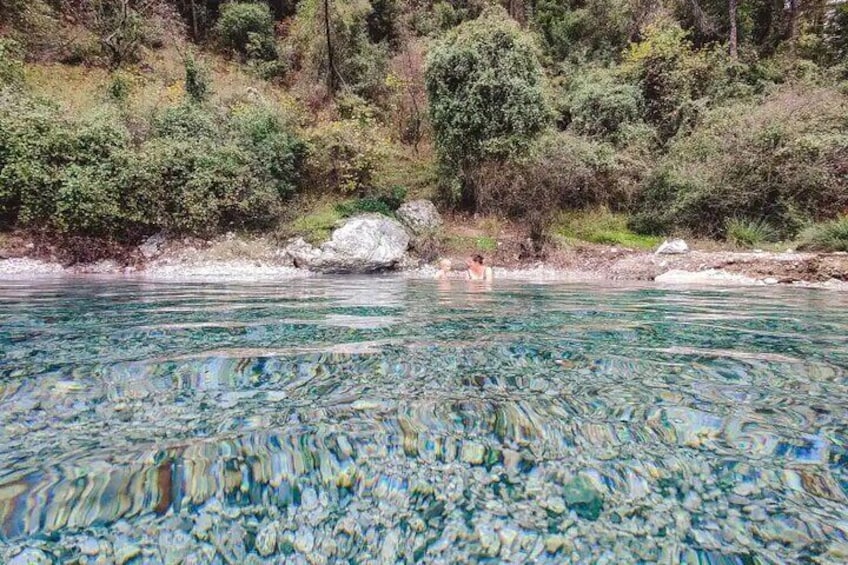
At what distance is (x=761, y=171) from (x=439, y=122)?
32.7ft

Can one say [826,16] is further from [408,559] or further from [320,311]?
[408,559]

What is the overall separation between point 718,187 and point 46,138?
63.8 ft

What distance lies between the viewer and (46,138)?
1251 centimetres

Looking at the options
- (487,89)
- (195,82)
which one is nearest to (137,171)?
(195,82)

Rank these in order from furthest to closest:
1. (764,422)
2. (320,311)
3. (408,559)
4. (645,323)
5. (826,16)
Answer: (826,16) < (320,311) < (645,323) < (764,422) < (408,559)

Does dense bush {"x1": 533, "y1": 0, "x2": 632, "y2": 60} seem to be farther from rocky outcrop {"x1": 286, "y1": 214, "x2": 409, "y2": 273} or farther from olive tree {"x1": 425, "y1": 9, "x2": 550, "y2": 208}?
rocky outcrop {"x1": 286, "y1": 214, "x2": 409, "y2": 273}

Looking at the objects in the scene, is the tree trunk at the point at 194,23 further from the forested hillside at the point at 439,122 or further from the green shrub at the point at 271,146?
the green shrub at the point at 271,146

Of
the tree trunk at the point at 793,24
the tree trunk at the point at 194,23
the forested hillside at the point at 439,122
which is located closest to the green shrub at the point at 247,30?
the forested hillside at the point at 439,122

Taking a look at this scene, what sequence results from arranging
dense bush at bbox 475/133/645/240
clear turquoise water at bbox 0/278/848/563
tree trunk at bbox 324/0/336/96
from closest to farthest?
clear turquoise water at bbox 0/278/848/563
dense bush at bbox 475/133/645/240
tree trunk at bbox 324/0/336/96


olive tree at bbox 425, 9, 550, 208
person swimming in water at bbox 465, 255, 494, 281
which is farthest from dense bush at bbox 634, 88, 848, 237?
person swimming in water at bbox 465, 255, 494, 281

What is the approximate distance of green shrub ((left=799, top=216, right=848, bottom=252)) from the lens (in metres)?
10.9

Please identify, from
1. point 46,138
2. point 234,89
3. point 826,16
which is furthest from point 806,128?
point 46,138

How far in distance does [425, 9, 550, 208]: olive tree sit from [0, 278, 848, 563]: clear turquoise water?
12891 mm

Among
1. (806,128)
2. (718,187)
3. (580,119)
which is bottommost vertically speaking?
(718,187)
